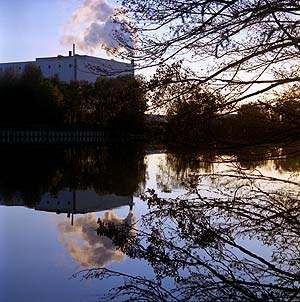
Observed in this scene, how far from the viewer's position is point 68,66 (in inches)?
2589

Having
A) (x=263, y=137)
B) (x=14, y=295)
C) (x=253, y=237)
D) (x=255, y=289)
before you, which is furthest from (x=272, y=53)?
(x=14, y=295)

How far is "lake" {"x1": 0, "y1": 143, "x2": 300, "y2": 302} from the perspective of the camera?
5.16 meters

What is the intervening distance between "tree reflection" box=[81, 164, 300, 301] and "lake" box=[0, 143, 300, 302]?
0.01 m

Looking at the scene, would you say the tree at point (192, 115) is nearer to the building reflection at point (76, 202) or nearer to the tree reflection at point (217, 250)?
the tree reflection at point (217, 250)

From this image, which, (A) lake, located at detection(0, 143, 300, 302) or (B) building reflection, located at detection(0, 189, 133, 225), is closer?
(A) lake, located at detection(0, 143, 300, 302)

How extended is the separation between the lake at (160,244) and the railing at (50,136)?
29.0m

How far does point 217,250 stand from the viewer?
6.43 meters

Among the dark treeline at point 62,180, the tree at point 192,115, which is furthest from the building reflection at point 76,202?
the tree at point 192,115

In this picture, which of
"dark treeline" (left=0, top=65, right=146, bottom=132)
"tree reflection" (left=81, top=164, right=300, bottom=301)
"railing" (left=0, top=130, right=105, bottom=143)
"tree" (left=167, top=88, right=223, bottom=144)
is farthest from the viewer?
"dark treeline" (left=0, top=65, right=146, bottom=132)

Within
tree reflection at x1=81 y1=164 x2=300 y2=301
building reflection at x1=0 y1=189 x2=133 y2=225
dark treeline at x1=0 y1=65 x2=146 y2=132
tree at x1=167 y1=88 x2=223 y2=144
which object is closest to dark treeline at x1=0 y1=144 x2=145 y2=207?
building reflection at x1=0 y1=189 x2=133 y2=225

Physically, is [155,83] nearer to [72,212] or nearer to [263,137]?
[263,137]

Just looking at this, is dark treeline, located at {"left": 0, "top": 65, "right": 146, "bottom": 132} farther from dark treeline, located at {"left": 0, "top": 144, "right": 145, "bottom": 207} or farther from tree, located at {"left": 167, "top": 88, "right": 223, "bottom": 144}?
tree, located at {"left": 167, "top": 88, "right": 223, "bottom": 144}

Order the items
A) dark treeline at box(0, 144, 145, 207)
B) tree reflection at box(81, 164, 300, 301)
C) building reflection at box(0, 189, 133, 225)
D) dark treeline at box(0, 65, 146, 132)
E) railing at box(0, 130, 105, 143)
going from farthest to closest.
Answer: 1. dark treeline at box(0, 65, 146, 132)
2. railing at box(0, 130, 105, 143)
3. dark treeline at box(0, 144, 145, 207)
4. building reflection at box(0, 189, 133, 225)
5. tree reflection at box(81, 164, 300, 301)

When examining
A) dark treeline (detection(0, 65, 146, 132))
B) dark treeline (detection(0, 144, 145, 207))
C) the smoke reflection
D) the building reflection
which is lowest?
the smoke reflection
